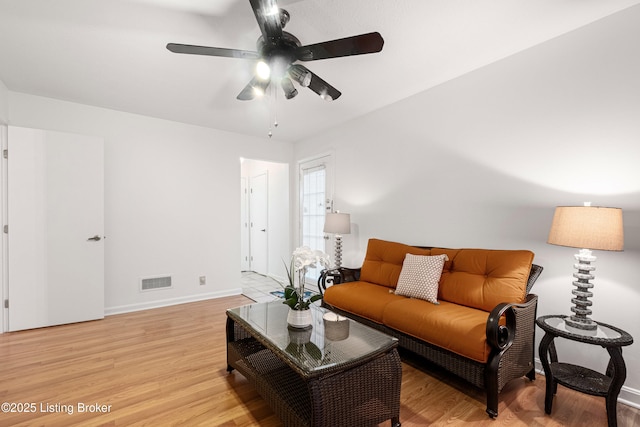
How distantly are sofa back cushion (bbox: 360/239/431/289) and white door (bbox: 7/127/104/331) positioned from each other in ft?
10.5

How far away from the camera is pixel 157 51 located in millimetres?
2342

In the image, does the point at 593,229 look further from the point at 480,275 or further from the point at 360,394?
the point at 360,394

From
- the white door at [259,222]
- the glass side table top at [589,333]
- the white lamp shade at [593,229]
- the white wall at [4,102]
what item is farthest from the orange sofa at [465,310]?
the white wall at [4,102]

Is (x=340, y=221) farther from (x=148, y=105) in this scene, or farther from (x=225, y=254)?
(x=148, y=105)

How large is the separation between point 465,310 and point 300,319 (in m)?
1.27

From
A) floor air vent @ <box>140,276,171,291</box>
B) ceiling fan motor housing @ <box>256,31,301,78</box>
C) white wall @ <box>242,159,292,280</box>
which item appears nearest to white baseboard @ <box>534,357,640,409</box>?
ceiling fan motor housing @ <box>256,31,301,78</box>

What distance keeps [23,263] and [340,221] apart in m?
3.54

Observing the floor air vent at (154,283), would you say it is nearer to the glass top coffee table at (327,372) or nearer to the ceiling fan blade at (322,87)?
the glass top coffee table at (327,372)

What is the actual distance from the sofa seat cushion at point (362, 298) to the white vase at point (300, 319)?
779 mm

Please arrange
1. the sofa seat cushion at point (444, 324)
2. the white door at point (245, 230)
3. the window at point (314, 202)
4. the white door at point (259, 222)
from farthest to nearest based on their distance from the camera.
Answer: the white door at point (245, 230) < the white door at point (259, 222) < the window at point (314, 202) < the sofa seat cushion at point (444, 324)

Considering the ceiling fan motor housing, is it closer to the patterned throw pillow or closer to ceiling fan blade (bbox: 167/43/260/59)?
ceiling fan blade (bbox: 167/43/260/59)

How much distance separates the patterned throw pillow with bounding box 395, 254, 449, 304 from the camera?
242 centimetres

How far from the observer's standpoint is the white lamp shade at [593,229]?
1.67 metres

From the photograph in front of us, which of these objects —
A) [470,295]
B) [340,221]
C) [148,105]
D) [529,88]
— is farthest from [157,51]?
[470,295]
